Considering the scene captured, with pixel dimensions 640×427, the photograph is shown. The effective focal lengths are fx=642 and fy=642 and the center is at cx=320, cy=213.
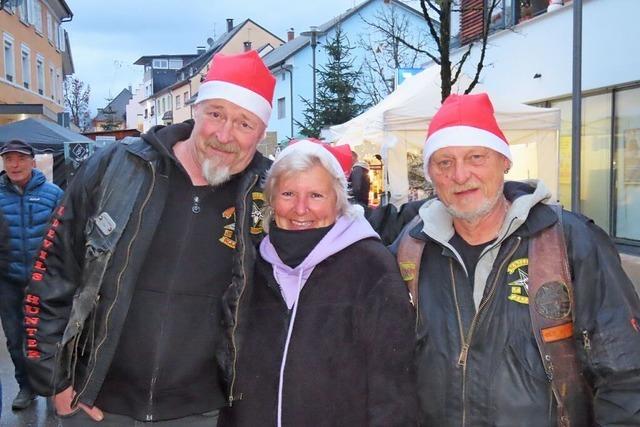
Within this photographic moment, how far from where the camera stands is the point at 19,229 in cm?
504

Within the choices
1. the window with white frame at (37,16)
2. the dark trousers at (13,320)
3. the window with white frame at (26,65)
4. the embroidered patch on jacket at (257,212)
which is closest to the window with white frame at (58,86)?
the window with white frame at (37,16)

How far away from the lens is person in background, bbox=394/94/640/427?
204cm

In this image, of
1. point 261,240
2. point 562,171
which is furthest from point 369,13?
point 261,240

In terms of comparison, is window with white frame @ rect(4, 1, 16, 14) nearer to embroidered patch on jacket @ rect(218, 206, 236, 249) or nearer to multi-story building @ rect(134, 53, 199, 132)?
embroidered patch on jacket @ rect(218, 206, 236, 249)

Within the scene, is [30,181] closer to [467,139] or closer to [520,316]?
[467,139]

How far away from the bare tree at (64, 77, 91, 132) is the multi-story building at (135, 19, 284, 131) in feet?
21.7

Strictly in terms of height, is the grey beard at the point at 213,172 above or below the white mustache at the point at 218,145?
below

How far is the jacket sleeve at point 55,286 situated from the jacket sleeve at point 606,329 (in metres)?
1.79

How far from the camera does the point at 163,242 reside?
248cm

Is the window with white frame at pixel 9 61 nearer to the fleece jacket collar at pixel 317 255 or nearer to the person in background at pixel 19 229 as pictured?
the person in background at pixel 19 229

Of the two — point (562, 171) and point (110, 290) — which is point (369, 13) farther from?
point (110, 290)

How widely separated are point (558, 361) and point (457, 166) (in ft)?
2.52

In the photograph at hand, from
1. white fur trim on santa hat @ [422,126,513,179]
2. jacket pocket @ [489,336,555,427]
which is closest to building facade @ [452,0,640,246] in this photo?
white fur trim on santa hat @ [422,126,513,179]

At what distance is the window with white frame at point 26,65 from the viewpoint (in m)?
25.4
